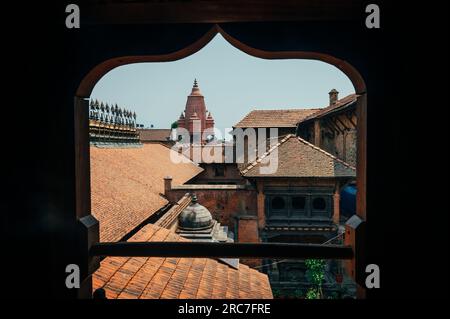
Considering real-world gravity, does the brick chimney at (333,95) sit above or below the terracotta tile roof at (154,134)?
above

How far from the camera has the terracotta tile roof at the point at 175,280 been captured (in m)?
4.86

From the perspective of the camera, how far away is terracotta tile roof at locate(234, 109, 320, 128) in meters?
28.4

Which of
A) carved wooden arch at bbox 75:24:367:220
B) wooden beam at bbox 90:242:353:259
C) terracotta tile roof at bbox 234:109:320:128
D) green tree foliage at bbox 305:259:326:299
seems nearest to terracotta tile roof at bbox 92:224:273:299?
wooden beam at bbox 90:242:353:259

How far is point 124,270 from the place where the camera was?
546 centimetres

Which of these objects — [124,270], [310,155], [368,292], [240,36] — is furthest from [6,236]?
[310,155]

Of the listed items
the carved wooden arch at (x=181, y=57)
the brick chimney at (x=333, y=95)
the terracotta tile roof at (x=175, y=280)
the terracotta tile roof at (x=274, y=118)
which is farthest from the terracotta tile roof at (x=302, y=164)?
the terracotta tile roof at (x=274, y=118)

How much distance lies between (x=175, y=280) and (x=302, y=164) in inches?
395

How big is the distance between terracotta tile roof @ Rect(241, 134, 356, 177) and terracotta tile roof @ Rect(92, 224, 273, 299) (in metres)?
7.25

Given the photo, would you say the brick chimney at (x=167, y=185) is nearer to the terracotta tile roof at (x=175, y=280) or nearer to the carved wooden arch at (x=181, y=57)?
the terracotta tile roof at (x=175, y=280)

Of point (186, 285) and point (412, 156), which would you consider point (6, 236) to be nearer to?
point (412, 156)

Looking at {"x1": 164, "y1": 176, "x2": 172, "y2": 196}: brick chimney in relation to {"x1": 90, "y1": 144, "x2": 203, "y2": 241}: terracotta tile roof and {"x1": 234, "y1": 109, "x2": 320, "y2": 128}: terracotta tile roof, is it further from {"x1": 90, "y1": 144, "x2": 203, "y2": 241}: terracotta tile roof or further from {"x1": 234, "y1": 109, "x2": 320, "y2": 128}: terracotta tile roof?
{"x1": 234, "y1": 109, "x2": 320, "y2": 128}: terracotta tile roof

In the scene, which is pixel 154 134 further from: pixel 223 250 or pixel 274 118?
pixel 223 250

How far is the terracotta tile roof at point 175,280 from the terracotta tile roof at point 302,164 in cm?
725

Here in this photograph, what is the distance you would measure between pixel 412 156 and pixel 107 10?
1.58 m
